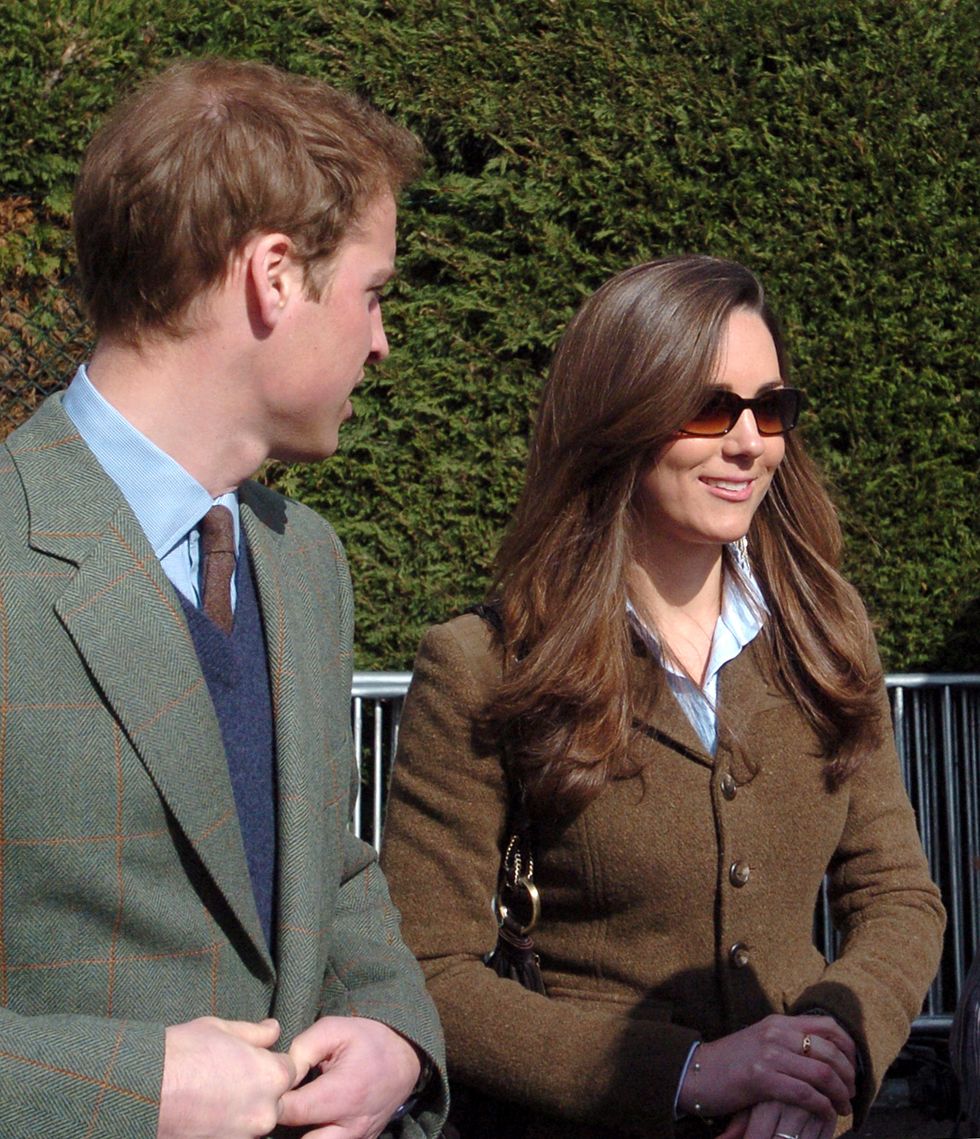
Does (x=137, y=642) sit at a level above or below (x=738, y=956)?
above

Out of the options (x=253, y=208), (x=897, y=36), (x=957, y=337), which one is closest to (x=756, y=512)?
(x=253, y=208)

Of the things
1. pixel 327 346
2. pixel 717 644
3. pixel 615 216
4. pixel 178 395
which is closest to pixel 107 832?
pixel 178 395

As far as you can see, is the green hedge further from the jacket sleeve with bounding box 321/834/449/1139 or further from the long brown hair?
the jacket sleeve with bounding box 321/834/449/1139

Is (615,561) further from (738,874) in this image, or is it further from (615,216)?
(615,216)

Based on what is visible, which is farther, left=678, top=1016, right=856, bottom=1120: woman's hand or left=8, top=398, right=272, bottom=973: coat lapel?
left=678, top=1016, right=856, bottom=1120: woman's hand

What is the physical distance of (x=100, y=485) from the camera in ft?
6.04

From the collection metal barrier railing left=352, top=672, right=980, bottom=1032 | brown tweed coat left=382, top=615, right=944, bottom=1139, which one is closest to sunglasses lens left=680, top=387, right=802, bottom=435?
brown tweed coat left=382, top=615, right=944, bottom=1139

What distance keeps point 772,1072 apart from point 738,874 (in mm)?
336

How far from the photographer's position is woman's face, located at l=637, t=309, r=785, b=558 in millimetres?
2604

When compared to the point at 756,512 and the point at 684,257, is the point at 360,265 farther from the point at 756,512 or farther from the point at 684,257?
the point at 756,512

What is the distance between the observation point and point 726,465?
8.57 feet

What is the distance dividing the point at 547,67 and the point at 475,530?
1.63m

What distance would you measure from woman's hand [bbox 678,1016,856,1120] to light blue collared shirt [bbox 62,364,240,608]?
113cm

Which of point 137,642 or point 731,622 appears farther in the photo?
point 731,622
